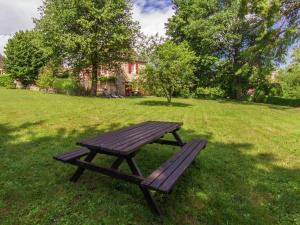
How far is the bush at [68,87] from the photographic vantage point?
27.3 meters

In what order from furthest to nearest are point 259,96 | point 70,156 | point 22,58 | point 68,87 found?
1. point 22,58
2. point 259,96
3. point 68,87
4. point 70,156

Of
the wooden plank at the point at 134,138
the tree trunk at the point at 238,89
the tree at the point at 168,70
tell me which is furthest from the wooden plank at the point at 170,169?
the tree trunk at the point at 238,89

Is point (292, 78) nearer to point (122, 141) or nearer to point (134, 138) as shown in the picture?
point (134, 138)

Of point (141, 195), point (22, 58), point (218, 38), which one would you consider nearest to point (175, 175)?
point (141, 195)

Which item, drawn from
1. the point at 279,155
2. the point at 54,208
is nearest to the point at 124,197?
the point at 54,208

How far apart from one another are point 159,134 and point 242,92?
30.7m

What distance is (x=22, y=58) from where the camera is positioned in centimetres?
3369

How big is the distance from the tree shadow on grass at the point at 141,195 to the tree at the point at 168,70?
10835 mm

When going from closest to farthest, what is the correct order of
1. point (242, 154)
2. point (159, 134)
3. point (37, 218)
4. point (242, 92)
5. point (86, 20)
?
point (37, 218) < point (159, 134) < point (242, 154) < point (86, 20) < point (242, 92)

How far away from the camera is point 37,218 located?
3.01 m

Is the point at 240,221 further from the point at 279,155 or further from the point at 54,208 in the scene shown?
the point at 279,155

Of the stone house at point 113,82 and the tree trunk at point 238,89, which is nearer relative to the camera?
the stone house at point 113,82

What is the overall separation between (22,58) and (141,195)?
3637cm

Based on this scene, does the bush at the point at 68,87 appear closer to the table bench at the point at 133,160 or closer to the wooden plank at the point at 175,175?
the table bench at the point at 133,160
